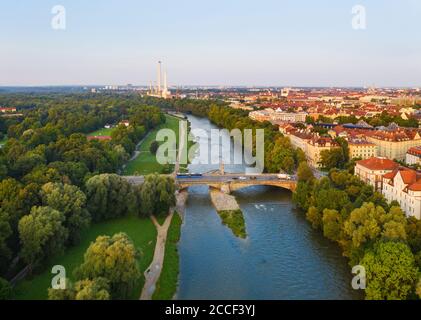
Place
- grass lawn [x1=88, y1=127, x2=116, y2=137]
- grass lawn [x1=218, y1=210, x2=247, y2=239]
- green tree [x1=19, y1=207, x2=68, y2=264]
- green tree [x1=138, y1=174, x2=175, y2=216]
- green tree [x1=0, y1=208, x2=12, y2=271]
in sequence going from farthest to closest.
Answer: grass lawn [x1=88, y1=127, x2=116, y2=137] < green tree [x1=138, y1=174, x2=175, y2=216] < grass lawn [x1=218, y1=210, x2=247, y2=239] < green tree [x1=19, y1=207, x2=68, y2=264] < green tree [x1=0, y1=208, x2=12, y2=271]

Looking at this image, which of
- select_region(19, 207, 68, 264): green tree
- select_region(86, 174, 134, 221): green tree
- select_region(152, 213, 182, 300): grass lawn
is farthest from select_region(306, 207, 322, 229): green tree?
select_region(19, 207, 68, 264): green tree

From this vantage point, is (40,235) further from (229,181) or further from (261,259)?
(229,181)

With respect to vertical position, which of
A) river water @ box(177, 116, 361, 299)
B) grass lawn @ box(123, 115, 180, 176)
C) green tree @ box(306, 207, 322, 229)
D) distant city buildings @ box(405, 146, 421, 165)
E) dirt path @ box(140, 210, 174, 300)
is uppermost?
distant city buildings @ box(405, 146, 421, 165)

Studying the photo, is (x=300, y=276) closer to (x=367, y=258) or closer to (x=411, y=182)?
(x=367, y=258)

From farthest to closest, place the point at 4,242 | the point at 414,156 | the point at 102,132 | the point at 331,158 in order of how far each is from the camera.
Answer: the point at 102,132 < the point at 331,158 < the point at 414,156 < the point at 4,242

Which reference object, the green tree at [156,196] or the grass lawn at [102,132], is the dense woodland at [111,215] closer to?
the green tree at [156,196]

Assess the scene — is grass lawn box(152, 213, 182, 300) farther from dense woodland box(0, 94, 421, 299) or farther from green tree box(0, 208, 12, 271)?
green tree box(0, 208, 12, 271)

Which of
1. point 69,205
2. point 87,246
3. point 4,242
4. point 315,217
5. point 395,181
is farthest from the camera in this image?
point 395,181

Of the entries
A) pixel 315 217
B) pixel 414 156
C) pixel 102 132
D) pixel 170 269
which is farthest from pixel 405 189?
pixel 102 132
